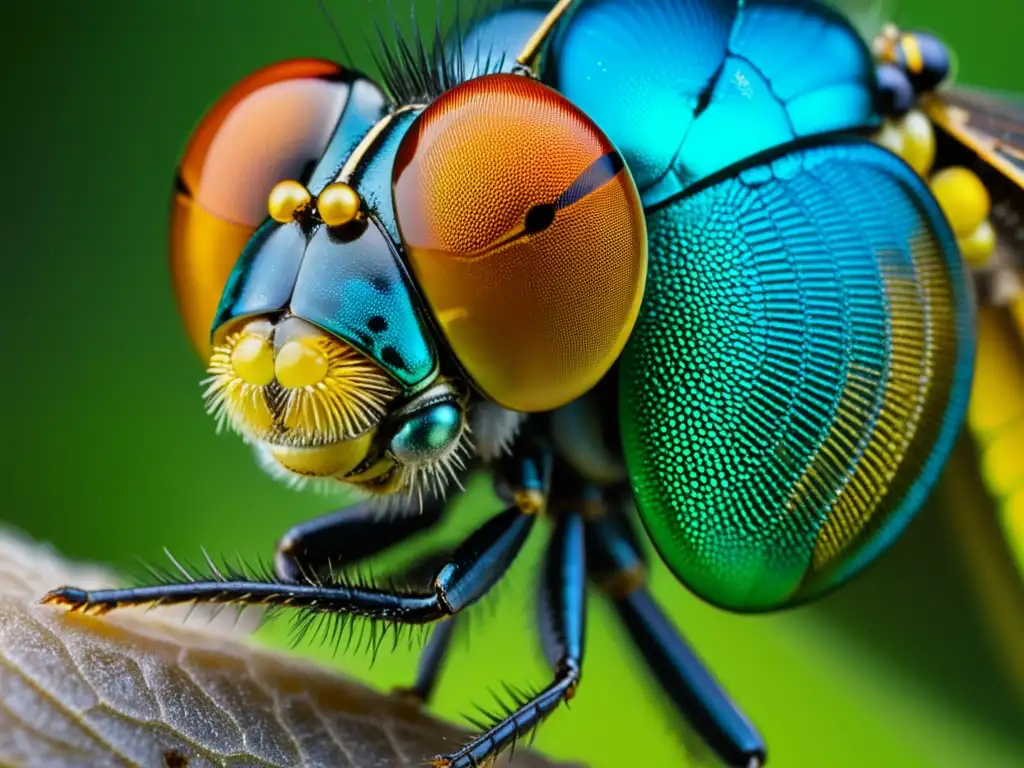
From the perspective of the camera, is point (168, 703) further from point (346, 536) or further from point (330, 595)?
point (346, 536)

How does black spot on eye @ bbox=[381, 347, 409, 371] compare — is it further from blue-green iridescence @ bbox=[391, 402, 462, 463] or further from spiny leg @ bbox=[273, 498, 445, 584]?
spiny leg @ bbox=[273, 498, 445, 584]

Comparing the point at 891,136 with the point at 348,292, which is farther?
the point at 891,136

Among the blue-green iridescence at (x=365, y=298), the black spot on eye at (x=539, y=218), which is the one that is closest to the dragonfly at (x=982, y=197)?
the black spot on eye at (x=539, y=218)

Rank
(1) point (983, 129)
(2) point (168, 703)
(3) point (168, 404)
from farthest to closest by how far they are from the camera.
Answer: (3) point (168, 404) → (1) point (983, 129) → (2) point (168, 703)

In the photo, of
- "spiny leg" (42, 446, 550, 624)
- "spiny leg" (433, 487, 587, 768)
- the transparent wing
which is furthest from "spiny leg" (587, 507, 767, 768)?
the transparent wing

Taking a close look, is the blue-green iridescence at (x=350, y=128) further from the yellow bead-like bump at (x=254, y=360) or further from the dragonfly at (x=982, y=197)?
the dragonfly at (x=982, y=197)

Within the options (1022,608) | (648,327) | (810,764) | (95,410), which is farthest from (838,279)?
(95,410)

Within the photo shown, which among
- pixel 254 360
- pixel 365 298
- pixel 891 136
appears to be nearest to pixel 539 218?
pixel 365 298

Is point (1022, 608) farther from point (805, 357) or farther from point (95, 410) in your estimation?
point (95, 410)
